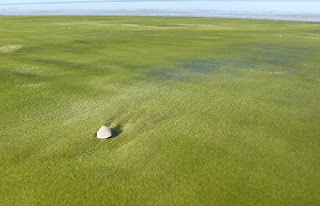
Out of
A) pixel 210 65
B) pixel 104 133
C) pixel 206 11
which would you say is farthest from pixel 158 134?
pixel 206 11

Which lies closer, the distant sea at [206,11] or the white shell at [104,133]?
the white shell at [104,133]

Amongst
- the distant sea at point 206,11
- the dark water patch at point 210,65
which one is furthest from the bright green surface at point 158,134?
the distant sea at point 206,11

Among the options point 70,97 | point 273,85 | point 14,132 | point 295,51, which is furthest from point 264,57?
point 14,132

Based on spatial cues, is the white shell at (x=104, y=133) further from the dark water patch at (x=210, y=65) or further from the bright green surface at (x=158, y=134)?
the dark water patch at (x=210, y=65)

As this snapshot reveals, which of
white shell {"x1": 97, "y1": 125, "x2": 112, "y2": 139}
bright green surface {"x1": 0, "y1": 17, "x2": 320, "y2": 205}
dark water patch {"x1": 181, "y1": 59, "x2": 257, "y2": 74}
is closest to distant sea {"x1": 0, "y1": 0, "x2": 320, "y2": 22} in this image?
dark water patch {"x1": 181, "y1": 59, "x2": 257, "y2": 74}

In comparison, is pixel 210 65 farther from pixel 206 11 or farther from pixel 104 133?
pixel 206 11

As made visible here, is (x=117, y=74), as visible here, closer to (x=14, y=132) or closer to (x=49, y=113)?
Result: (x=49, y=113)
